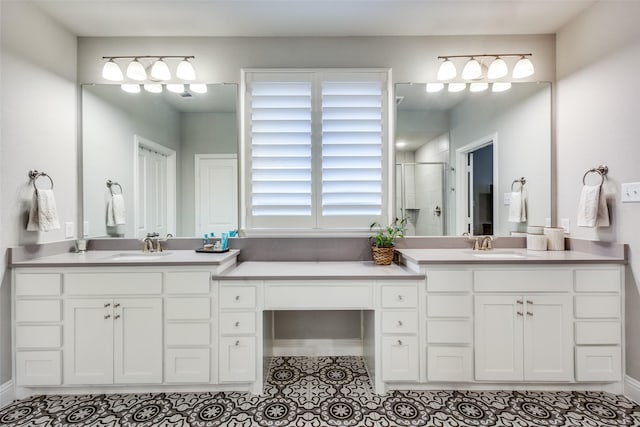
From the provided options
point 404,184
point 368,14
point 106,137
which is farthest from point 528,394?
point 106,137

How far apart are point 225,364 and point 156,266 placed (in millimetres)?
746

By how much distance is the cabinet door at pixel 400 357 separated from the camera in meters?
1.87

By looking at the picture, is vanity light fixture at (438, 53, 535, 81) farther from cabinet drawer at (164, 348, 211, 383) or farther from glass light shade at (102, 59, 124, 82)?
cabinet drawer at (164, 348, 211, 383)

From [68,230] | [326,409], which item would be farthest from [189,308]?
[68,230]

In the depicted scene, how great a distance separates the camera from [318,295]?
1901 mm

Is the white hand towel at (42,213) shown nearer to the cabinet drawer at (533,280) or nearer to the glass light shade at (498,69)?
the cabinet drawer at (533,280)

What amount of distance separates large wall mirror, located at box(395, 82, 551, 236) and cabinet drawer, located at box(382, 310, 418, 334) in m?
0.73

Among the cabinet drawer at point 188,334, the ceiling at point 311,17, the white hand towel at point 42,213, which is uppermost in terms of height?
the ceiling at point 311,17

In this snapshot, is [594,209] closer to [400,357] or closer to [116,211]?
[400,357]

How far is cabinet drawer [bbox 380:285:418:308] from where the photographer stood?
6.16 feet

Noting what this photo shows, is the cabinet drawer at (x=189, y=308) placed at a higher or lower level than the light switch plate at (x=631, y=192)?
lower

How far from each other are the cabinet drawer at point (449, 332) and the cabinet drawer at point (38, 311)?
229 cm

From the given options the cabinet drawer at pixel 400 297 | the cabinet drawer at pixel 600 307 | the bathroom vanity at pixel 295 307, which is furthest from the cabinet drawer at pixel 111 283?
the cabinet drawer at pixel 600 307

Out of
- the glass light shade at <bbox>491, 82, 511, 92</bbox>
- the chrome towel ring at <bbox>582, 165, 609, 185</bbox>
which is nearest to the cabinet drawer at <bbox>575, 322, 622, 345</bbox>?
the chrome towel ring at <bbox>582, 165, 609, 185</bbox>
